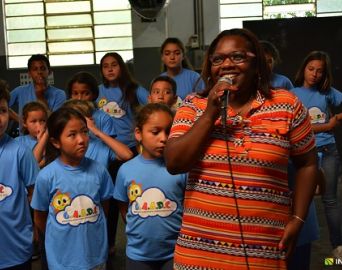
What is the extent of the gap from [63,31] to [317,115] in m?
4.90

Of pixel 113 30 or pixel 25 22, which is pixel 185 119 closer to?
pixel 113 30

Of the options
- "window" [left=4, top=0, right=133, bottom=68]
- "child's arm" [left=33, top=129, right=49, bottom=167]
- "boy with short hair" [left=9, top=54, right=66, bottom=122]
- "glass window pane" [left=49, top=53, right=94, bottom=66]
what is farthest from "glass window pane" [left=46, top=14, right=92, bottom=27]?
"child's arm" [left=33, top=129, right=49, bottom=167]

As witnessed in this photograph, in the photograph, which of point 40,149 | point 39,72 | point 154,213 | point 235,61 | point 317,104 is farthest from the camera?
point 39,72

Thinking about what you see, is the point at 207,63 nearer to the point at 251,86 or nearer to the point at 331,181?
the point at 251,86

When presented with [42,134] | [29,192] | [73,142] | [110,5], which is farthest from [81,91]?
[110,5]

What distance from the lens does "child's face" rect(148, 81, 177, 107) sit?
3670mm

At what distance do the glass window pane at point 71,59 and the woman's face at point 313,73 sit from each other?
446 cm

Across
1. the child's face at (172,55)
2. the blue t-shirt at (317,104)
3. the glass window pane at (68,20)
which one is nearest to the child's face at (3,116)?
the child's face at (172,55)

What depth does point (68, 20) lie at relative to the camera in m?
8.09

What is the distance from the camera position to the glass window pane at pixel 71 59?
811 centimetres

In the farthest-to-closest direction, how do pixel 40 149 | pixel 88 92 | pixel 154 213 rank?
pixel 88 92 < pixel 40 149 < pixel 154 213

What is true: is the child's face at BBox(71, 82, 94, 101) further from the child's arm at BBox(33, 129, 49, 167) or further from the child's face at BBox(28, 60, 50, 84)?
the child's face at BBox(28, 60, 50, 84)

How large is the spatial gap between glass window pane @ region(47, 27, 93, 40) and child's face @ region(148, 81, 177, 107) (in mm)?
4658

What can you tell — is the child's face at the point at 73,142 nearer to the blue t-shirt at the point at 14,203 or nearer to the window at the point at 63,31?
the blue t-shirt at the point at 14,203
